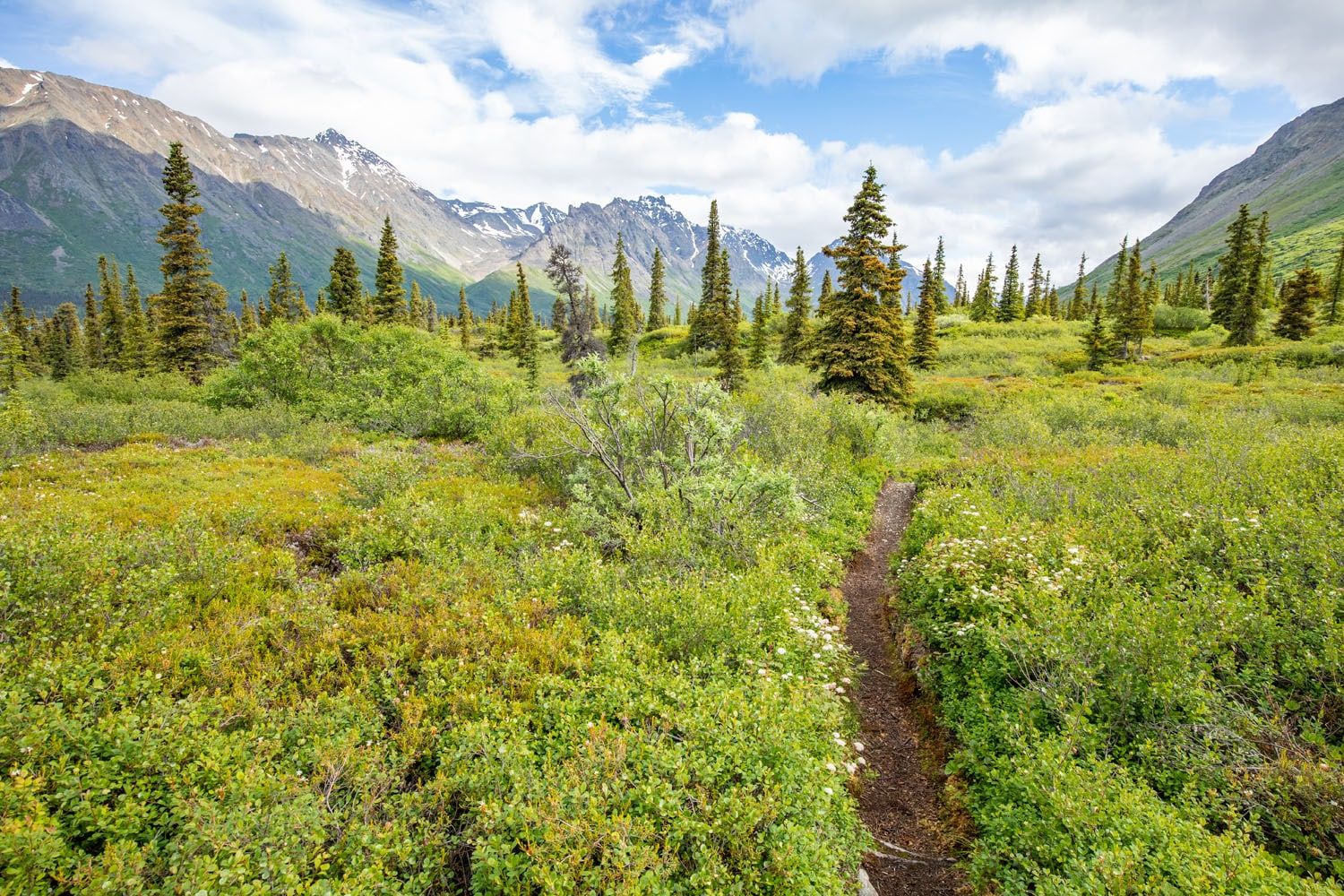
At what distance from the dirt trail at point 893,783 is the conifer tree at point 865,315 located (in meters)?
18.9

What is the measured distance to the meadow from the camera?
12.8ft

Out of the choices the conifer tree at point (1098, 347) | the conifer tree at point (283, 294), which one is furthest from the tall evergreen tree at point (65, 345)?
the conifer tree at point (1098, 347)

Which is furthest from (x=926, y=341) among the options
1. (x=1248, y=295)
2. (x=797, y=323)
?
(x=1248, y=295)

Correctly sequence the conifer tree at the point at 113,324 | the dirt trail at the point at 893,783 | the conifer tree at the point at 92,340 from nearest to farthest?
the dirt trail at the point at 893,783, the conifer tree at the point at 113,324, the conifer tree at the point at 92,340

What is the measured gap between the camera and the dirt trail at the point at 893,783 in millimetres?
5664

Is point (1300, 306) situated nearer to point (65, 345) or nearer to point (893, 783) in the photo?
point (893, 783)

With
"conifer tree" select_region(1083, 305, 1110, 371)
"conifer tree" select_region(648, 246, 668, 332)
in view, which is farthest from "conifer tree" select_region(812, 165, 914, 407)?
"conifer tree" select_region(648, 246, 668, 332)

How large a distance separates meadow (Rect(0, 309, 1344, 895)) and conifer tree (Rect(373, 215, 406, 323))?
35.2m

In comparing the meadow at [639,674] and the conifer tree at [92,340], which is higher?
the conifer tree at [92,340]

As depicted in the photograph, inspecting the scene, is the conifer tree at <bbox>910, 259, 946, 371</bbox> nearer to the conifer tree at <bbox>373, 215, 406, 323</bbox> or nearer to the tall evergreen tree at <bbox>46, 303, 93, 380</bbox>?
the conifer tree at <bbox>373, 215, 406, 323</bbox>

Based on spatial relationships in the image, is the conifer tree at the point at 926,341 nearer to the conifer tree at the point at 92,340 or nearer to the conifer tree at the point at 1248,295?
the conifer tree at the point at 1248,295

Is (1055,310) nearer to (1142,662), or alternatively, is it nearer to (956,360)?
(956,360)

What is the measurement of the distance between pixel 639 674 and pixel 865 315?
26.6m

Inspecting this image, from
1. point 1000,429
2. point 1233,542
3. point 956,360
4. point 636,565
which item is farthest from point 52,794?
point 956,360
